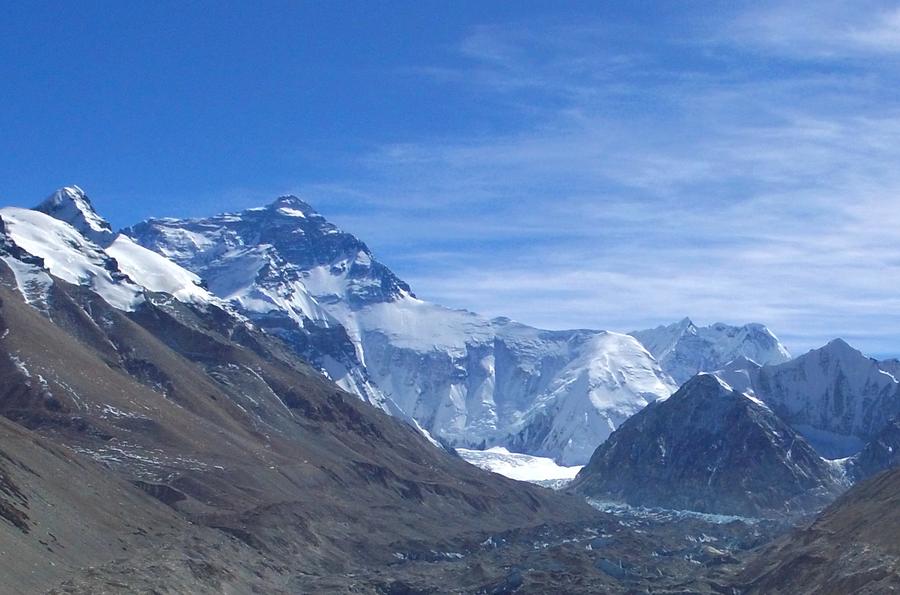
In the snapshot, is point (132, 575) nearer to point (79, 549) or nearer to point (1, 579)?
point (79, 549)

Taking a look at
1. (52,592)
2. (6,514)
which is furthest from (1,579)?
(6,514)

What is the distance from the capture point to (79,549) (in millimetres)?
198875

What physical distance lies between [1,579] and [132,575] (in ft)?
98.0

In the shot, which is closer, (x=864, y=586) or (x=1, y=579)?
(x=1, y=579)

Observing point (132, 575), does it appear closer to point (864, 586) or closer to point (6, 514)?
point (6, 514)

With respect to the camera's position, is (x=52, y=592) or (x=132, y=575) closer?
(x=52, y=592)

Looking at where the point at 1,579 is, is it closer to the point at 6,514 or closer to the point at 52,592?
the point at 52,592

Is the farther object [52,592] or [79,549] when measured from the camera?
[79,549]

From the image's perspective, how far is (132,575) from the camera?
190 m

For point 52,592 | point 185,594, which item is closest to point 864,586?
point 185,594

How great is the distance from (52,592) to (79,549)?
3059cm

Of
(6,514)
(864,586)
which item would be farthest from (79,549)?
(864,586)

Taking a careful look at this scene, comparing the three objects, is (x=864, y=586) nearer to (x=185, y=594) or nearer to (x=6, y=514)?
(x=185, y=594)

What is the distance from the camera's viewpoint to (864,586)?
194375 mm
